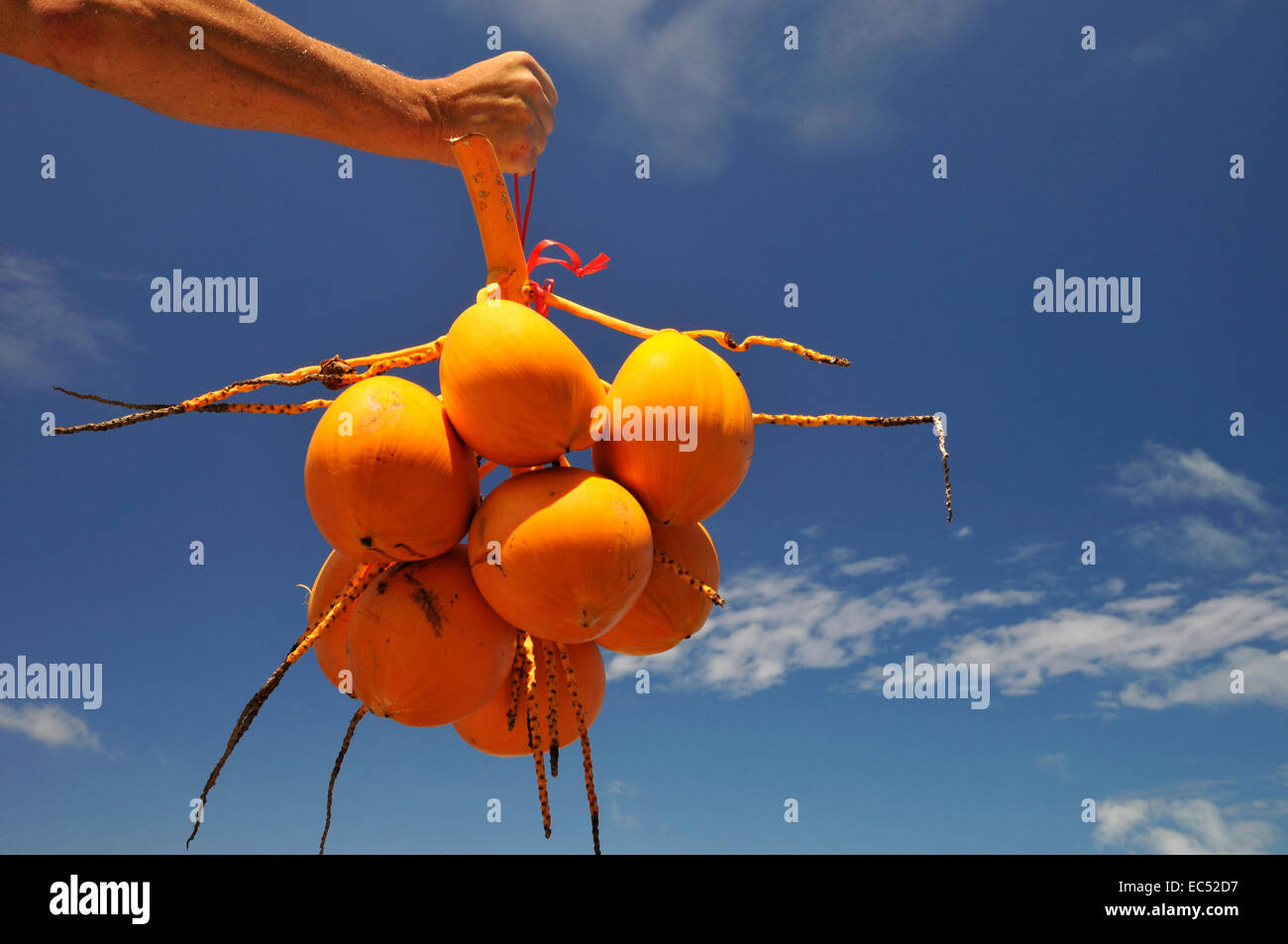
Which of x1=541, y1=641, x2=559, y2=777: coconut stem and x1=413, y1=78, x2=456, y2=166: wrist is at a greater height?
x1=413, y1=78, x2=456, y2=166: wrist

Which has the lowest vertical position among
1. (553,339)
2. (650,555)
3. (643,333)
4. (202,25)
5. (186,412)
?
(650,555)

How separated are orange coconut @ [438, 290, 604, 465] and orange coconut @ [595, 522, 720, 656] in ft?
1.39

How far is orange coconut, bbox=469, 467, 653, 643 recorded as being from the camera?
2.20 meters

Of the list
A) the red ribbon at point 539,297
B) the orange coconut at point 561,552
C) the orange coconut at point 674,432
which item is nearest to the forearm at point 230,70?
the red ribbon at point 539,297

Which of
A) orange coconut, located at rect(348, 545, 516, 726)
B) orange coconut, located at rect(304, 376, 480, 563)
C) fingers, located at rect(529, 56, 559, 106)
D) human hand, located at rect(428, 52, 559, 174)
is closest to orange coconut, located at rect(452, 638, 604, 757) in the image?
orange coconut, located at rect(348, 545, 516, 726)

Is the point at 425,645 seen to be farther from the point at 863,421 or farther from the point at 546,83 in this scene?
the point at 546,83

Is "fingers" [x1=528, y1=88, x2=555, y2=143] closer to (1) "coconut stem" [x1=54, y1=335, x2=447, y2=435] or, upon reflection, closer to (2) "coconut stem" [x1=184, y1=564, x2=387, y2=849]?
(1) "coconut stem" [x1=54, y1=335, x2=447, y2=435]
